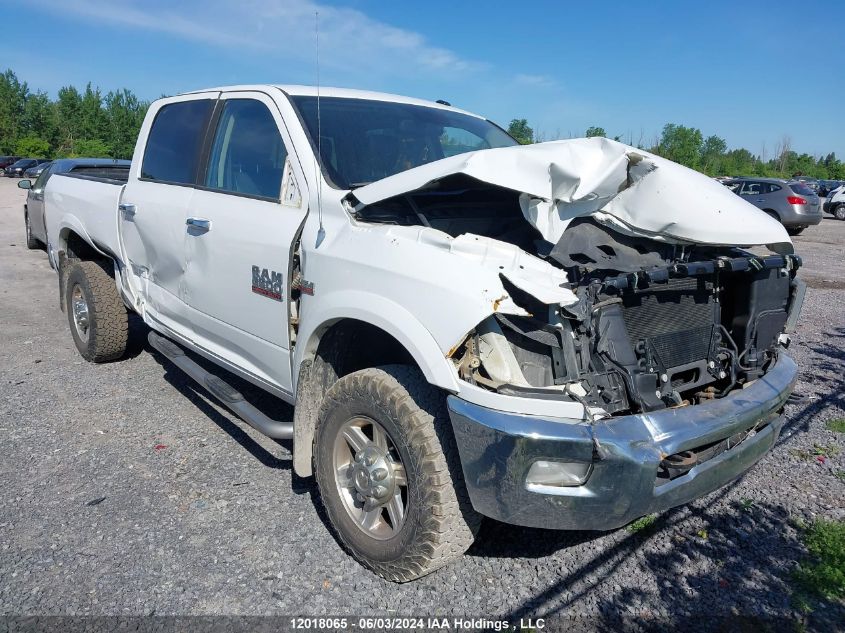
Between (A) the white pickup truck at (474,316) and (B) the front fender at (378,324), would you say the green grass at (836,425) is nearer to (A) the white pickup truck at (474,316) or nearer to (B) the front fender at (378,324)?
(A) the white pickup truck at (474,316)

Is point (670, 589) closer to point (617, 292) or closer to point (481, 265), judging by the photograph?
point (617, 292)

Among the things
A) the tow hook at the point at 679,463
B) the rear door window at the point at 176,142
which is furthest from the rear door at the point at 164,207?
the tow hook at the point at 679,463

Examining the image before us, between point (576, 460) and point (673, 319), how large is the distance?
0.95m

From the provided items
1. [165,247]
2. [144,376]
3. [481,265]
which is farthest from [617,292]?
[144,376]

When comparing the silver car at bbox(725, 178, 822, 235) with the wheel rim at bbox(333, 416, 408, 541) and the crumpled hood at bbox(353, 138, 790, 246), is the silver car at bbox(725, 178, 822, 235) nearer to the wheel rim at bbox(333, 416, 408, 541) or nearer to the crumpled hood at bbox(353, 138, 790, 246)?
the crumpled hood at bbox(353, 138, 790, 246)

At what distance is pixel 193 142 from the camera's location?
428cm

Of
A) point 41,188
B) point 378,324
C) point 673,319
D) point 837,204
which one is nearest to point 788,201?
point 837,204

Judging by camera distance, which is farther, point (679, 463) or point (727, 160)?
point (727, 160)

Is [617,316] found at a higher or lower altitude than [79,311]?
higher

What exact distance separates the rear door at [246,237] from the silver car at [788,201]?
18002 mm

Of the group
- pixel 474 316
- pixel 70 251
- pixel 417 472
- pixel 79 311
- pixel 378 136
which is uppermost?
pixel 378 136

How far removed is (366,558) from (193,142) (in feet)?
9.34

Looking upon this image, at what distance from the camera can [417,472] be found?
2566mm

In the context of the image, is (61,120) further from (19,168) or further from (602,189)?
(602,189)
